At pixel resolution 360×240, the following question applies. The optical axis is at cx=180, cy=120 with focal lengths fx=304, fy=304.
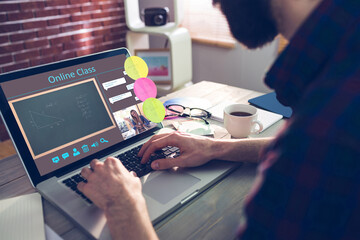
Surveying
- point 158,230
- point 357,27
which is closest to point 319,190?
point 357,27

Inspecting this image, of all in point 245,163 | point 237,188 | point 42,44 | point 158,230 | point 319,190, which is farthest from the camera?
point 42,44

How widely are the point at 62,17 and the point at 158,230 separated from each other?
2.44 m

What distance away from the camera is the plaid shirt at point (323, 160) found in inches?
12.6

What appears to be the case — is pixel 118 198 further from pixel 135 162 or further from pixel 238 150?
pixel 238 150

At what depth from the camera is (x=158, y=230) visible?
60cm

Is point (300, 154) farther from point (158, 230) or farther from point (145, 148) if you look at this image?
point (145, 148)

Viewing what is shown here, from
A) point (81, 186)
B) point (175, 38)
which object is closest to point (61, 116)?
point (81, 186)

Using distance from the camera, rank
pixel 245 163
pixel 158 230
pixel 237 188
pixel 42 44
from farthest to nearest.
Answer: pixel 42 44
pixel 245 163
pixel 237 188
pixel 158 230

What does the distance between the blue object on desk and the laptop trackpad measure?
54 centimetres

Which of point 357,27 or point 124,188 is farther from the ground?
point 357,27

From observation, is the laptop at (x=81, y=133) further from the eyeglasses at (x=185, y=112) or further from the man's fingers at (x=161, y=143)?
the eyeglasses at (x=185, y=112)

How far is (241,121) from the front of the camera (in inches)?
35.9

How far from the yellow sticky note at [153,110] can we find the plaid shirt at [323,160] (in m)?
0.59

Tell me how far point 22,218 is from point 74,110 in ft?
0.97
